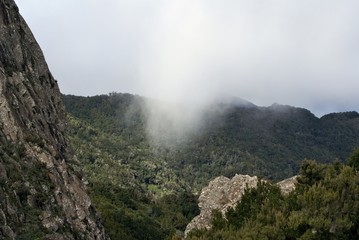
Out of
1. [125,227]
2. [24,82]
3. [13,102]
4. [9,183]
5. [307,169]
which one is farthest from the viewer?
[125,227]

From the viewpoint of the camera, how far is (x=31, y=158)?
36.9m

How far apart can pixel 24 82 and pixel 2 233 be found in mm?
22472

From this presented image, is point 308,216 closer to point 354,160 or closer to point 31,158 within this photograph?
point 31,158

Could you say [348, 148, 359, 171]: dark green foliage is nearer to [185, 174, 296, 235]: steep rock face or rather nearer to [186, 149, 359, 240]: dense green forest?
[185, 174, 296, 235]: steep rock face

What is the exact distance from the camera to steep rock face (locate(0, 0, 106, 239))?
29703 millimetres

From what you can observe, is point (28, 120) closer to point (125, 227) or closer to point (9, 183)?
point (9, 183)

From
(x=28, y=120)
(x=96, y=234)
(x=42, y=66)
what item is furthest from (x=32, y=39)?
(x=96, y=234)

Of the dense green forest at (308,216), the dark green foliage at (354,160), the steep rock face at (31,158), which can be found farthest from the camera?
the dark green foliage at (354,160)

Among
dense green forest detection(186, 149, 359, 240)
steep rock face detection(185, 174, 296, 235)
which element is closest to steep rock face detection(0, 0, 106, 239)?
steep rock face detection(185, 174, 296, 235)

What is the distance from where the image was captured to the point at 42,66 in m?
54.9

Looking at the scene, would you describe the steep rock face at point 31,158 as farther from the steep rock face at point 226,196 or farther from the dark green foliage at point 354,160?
the dark green foliage at point 354,160

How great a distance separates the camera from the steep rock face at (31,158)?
29703mm

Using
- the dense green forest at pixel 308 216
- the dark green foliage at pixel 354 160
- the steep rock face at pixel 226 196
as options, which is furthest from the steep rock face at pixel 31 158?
the dark green foliage at pixel 354 160

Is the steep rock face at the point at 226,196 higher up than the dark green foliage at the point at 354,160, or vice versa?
the dark green foliage at the point at 354,160
